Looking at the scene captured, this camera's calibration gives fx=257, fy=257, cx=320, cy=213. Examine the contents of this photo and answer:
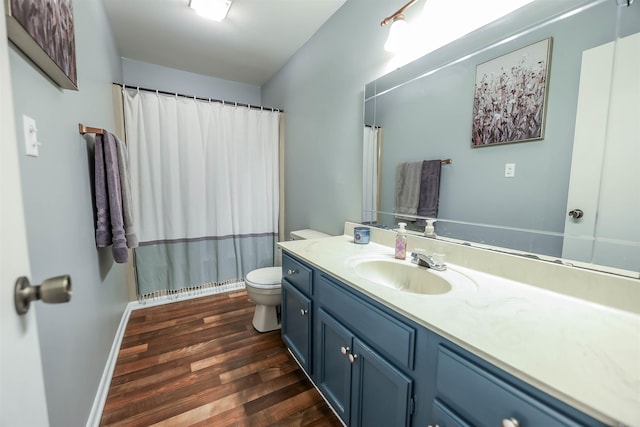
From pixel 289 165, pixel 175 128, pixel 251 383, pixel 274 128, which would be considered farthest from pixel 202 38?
pixel 251 383

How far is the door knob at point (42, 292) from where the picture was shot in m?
0.46

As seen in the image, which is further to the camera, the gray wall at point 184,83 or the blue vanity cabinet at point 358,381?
the gray wall at point 184,83

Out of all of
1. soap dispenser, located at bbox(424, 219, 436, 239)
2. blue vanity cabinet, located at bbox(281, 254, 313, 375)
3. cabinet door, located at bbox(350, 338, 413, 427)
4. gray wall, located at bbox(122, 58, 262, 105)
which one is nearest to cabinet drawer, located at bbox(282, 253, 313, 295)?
blue vanity cabinet, located at bbox(281, 254, 313, 375)

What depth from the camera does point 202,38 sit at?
2.24m

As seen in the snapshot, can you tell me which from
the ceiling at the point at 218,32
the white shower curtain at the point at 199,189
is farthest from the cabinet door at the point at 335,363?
the ceiling at the point at 218,32

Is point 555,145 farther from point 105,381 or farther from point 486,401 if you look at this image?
point 105,381

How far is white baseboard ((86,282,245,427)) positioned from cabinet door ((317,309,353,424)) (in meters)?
1.10

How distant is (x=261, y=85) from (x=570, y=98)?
3158 mm

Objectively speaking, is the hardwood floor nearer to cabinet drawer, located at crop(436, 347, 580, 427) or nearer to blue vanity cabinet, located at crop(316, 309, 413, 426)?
blue vanity cabinet, located at crop(316, 309, 413, 426)

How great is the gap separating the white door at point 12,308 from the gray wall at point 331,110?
1.61 m

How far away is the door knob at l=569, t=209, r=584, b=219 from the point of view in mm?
904

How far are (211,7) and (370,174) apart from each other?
1.63m

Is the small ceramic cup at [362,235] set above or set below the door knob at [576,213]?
below

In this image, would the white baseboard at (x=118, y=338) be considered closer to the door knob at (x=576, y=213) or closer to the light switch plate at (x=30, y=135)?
the light switch plate at (x=30, y=135)
